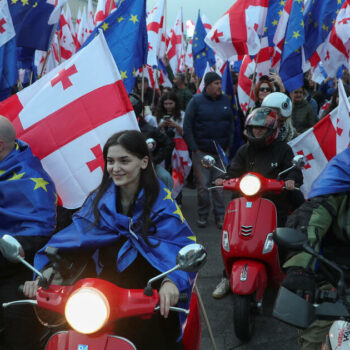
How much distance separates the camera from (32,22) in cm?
544

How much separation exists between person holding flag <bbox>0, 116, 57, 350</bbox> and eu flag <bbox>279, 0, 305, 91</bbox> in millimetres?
4965

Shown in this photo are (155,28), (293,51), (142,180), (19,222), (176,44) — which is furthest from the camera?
(176,44)

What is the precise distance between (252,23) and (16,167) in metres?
5.02

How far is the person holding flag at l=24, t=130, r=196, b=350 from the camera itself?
2219 mm

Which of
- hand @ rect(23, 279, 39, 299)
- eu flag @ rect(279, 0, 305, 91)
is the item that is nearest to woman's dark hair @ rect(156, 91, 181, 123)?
eu flag @ rect(279, 0, 305, 91)

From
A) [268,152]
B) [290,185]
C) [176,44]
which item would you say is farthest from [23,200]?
[176,44]

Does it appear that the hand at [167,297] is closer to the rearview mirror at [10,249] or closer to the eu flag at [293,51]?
the rearview mirror at [10,249]

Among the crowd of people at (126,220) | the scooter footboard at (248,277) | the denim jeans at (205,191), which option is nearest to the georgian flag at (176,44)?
the denim jeans at (205,191)

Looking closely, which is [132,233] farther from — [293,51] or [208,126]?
[293,51]

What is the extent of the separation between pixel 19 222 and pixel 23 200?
0.14 m

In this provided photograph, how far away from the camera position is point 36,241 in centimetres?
268

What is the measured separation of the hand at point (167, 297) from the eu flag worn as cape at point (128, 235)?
346 mm

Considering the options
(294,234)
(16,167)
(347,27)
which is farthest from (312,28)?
(294,234)

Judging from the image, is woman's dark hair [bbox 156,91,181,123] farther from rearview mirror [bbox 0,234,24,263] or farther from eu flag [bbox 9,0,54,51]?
rearview mirror [bbox 0,234,24,263]
